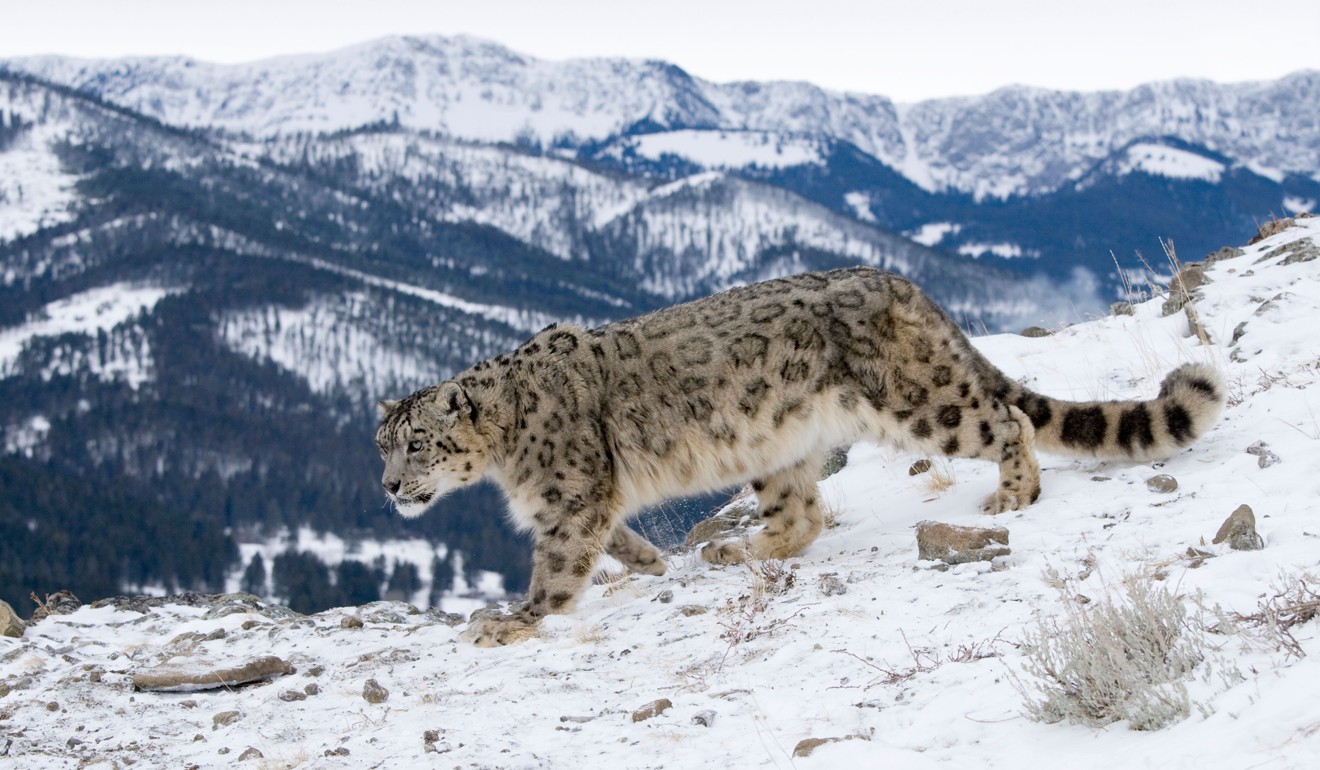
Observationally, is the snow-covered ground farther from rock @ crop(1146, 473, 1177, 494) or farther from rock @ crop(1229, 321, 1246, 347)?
rock @ crop(1229, 321, 1246, 347)

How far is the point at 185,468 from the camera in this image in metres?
168

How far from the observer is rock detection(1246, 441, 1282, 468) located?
707 centimetres

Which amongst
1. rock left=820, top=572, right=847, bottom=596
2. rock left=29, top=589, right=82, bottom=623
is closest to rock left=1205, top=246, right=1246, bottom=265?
rock left=820, top=572, right=847, bottom=596

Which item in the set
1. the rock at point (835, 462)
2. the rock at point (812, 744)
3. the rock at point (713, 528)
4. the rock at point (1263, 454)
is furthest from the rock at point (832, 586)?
the rock at point (835, 462)

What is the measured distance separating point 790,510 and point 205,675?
4.55 metres

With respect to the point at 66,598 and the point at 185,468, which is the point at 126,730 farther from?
the point at 185,468

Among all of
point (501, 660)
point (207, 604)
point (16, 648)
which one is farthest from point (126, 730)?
point (207, 604)

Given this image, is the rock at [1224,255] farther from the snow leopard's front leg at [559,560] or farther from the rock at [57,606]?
the rock at [57,606]

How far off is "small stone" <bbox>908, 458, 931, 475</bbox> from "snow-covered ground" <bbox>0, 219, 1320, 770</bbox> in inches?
3.0

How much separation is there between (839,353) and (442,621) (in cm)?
426

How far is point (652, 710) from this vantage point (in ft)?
17.8

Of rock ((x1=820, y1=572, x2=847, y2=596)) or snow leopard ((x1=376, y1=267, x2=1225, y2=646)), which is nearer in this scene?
rock ((x1=820, y1=572, x2=847, y2=596))

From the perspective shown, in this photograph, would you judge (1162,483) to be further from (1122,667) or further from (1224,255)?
(1224,255)

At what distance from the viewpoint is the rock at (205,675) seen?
754 centimetres
